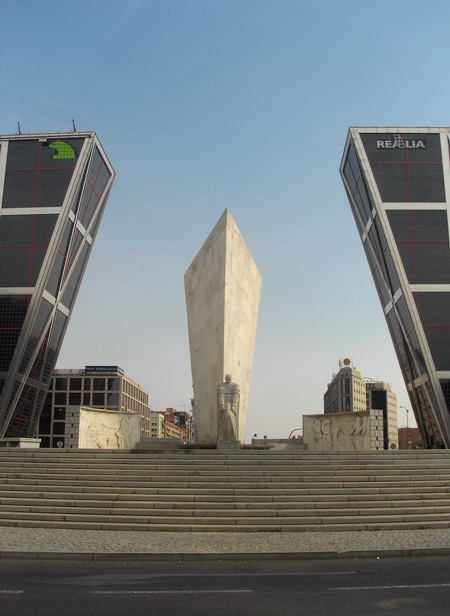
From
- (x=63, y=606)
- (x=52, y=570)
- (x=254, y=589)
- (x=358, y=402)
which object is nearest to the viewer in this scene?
(x=63, y=606)

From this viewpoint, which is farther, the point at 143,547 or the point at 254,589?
the point at 143,547

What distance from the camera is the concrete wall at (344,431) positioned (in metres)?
24.8

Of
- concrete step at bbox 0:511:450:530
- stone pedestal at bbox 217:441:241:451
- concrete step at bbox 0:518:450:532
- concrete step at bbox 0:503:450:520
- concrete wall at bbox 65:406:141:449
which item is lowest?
concrete step at bbox 0:518:450:532

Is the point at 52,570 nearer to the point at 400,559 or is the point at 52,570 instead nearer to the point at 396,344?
the point at 400,559

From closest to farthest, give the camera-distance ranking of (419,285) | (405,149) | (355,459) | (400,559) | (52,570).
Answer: (52,570) → (400,559) → (355,459) → (419,285) → (405,149)

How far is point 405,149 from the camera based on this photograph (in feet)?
145

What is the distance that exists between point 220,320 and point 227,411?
17.6 feet

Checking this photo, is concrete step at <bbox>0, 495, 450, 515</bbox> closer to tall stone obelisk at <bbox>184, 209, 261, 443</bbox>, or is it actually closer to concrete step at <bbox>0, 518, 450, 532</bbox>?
concrete step at <bbox>0, 518, 450, 532</bbox>

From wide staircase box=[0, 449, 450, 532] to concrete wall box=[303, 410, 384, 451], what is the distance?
21.9 ft

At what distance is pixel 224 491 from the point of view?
47.3ft

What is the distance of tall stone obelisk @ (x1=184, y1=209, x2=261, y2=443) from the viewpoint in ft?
85.6

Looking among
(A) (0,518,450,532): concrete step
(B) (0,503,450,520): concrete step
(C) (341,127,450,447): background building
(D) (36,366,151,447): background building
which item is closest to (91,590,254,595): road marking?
(A) (0,518,450,532): concrete step

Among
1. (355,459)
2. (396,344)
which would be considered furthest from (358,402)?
(355,459)

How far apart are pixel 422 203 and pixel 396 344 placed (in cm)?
978
